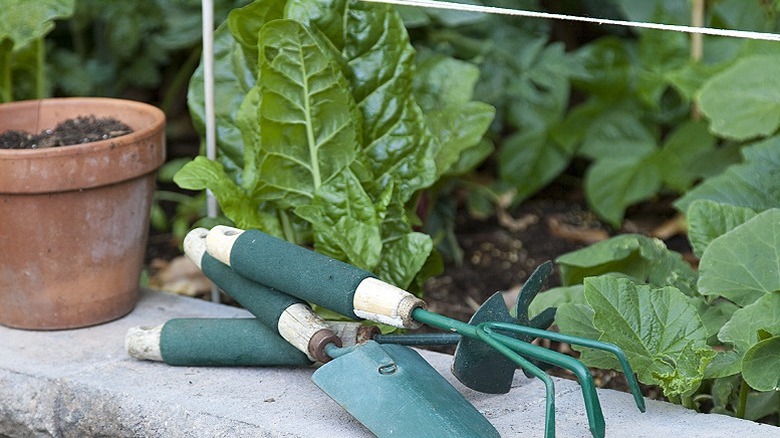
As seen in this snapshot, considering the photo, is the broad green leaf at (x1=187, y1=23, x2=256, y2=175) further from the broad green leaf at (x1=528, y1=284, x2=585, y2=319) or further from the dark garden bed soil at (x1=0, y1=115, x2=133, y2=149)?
the broad green leaf at (x1=528, y1=284, x2=585, y2=319)

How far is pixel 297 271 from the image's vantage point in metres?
1.39

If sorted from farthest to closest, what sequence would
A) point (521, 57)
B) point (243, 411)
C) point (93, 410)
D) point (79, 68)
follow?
point (79, 68) → point (521, 57) → point (93, 410) → point (243, 411)

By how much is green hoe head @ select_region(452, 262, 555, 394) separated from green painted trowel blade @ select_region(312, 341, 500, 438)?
4 cm

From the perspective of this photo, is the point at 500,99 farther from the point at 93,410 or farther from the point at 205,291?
the point at 93,410

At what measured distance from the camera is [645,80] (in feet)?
8.65

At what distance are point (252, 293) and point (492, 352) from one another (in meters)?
0.37

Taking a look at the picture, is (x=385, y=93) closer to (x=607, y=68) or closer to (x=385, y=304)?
(x=385, y=304)

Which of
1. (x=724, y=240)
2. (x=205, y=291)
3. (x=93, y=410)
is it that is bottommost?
(x=205, y=291)

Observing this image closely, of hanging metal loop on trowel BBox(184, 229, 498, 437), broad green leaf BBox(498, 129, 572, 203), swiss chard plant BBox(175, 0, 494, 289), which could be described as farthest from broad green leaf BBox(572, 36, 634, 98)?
hanging metal loop on trowel BBox(184, 229, 498, 437)

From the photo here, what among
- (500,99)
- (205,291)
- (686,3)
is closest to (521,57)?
(500,99)

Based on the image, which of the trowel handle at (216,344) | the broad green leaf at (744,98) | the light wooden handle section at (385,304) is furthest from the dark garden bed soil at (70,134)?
the broad green leaf at (744,98)

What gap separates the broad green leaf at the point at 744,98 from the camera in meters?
2.09

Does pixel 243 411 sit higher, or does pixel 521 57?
pixel 521 57

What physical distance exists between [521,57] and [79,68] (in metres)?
1.18
